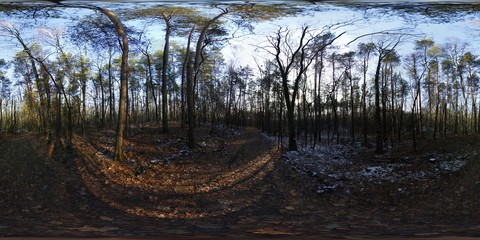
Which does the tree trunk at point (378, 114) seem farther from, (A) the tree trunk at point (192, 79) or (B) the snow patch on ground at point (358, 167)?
(A) the tree trunk at point (192, 79)

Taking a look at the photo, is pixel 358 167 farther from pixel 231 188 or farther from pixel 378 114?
pixel 231 188

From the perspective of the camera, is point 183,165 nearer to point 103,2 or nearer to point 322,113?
point 322,113

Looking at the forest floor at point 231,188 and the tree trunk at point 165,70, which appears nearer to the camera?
the forest floor at point 231,188

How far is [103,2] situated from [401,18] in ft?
3.93

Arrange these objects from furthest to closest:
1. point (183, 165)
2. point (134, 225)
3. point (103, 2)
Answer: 1. point (103, 2)
2. point (183, 165)
3. point (134, 225)

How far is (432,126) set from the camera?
1.25 meters

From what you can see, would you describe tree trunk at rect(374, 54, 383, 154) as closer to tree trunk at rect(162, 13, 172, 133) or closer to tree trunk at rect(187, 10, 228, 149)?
tree trunk at rect(187, 10, 228, 149)

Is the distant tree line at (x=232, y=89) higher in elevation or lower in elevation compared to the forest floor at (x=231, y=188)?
higher

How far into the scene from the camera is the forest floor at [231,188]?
1.12 meters

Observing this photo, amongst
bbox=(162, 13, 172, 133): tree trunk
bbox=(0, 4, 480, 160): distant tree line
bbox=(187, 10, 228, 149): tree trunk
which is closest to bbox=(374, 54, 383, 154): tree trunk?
bbox=(0, 4, 480, 160): distant tree line

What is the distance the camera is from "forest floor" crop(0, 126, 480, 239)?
3.66ft

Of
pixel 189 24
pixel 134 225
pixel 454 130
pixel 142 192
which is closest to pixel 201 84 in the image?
pixel 189 24

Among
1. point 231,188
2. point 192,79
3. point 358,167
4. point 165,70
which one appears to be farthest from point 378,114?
point 165,70

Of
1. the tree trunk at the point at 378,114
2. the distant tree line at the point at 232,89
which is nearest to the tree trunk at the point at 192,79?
the distant tree line at the point at 232,89
